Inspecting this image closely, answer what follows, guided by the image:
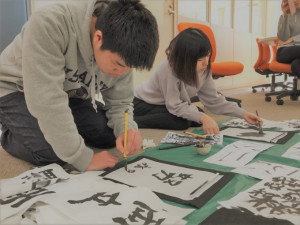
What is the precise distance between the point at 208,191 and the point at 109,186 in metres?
0.27

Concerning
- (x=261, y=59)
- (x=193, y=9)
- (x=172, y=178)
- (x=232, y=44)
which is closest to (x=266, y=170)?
(x=172, y=178)

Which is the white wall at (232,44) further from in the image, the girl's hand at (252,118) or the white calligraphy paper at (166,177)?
the white calligraphy paper at (166,177)

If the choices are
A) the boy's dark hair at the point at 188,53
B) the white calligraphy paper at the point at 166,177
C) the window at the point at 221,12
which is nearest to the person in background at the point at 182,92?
the boy's dark hair at the point at 188,53

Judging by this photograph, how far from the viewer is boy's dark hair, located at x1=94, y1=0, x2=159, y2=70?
0.77 meters

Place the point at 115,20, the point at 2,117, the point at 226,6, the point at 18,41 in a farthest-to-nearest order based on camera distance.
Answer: the point at 226,6 < the point at 2,117 < the point at 18,41 < the point at 115,20

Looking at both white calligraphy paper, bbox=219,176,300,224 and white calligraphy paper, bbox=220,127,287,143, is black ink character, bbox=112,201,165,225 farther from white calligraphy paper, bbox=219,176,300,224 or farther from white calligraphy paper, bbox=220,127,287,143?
white calligraphy paper, bbox=220,127,287,143

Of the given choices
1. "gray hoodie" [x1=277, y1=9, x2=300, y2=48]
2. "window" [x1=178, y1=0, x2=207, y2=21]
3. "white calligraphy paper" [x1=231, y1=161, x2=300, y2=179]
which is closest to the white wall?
"window" [x1=178, y1=0, x2=207, y2=21]

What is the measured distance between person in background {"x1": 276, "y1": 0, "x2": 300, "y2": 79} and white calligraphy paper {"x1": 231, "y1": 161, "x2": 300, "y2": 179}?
191 cm

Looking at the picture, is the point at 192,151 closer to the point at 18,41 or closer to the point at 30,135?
the point at 30,135

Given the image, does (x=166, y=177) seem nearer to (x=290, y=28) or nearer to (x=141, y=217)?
(x=141, y=217)

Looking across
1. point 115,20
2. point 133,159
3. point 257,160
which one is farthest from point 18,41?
point 257,160

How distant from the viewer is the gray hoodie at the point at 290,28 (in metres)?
2.66

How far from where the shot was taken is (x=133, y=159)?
3.54 ft

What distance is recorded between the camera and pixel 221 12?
431 cm
